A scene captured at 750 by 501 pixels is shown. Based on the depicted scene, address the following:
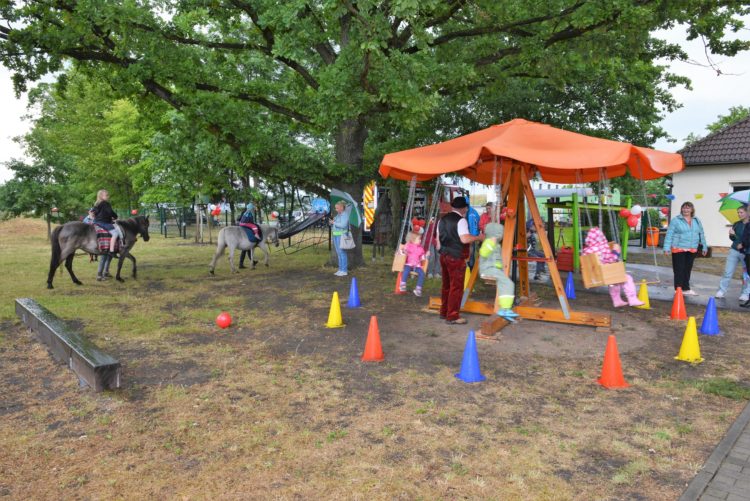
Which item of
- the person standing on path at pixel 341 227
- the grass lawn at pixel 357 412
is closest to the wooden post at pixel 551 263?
the grass lawn at pixel 357 412

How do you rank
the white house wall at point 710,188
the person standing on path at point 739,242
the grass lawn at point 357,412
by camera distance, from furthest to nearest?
the white house wall at point 710,188 → the person standing on path at point 739,242 → the grass lawn at point 357,412

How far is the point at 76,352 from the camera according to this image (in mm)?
5355

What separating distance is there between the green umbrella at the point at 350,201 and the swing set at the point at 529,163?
406cm

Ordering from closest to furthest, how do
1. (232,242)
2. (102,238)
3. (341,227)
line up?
(102,238) → (341,227) → (232,242)

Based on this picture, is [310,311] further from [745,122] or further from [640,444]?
[745,122]

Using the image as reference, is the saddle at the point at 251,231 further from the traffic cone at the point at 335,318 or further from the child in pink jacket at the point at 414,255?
the traffic cone at the point at 335,318

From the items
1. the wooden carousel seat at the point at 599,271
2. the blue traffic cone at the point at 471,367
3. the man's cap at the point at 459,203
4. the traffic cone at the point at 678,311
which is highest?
the man's cap at the point at 459,203

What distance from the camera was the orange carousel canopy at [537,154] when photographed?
22.6 feet

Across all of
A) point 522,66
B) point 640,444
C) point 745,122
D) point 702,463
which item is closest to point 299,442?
point 640,444

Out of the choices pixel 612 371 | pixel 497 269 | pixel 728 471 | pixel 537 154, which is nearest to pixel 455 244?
pixel 497 269

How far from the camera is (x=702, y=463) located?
3771 mm

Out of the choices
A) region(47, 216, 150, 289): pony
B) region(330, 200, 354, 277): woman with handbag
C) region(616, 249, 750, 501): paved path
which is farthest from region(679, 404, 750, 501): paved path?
region(47, 216, 150, 289): pony

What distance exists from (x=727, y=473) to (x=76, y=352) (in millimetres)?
5869

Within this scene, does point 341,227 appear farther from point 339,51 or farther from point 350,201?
point 339,51
